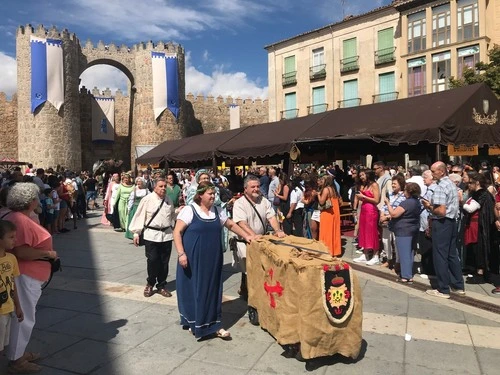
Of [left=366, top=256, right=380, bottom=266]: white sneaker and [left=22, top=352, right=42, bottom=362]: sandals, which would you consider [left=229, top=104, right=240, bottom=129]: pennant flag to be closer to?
[left=366, top=256, right=380, bottom=266]: white sneaker

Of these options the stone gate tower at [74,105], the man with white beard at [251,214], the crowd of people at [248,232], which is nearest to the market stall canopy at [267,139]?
the crowd of people at [248,232]

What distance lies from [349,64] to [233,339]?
89.0 feet

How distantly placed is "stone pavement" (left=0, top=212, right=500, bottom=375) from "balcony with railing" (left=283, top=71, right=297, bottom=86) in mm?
26883

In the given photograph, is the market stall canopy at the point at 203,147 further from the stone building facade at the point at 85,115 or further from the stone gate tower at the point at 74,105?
the stone gate tower at the point at 74,105

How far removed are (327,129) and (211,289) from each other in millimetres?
6317

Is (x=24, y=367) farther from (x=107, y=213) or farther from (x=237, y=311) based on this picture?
(x=107, y=213)

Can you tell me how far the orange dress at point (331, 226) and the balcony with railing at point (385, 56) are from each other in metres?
22.3

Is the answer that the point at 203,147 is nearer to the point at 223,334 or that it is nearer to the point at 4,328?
the point at 223,334

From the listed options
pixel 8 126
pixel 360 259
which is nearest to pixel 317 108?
pixel 360 259

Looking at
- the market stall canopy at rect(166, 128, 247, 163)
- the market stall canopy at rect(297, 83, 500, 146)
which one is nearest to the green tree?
the market stall canopy at rect(297, 83, 500, 146)

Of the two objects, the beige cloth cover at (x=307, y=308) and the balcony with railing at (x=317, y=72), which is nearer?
the beige cloth cover at (x=307, y=308)

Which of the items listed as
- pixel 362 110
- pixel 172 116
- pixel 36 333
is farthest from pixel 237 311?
pixel 172 116

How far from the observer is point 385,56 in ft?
87.5

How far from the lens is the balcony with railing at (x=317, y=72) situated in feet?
96.0
